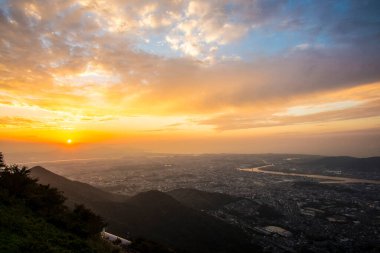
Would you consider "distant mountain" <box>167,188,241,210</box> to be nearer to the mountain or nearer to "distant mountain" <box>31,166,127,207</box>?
"distant mountain" <box>31,166,127,207</box>

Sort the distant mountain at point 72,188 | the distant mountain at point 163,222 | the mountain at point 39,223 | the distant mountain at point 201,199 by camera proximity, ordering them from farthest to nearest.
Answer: the distant mountain at point 201,199 → the distant mountain at point 72,188 → the distant mountain at point 163,222 → the mountain at point 39,223

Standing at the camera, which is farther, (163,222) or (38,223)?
(163,222)

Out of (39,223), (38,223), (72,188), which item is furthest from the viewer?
(72,188)

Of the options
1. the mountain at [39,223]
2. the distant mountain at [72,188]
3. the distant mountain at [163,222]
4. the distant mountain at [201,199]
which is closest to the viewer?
the mountain at [39,223]

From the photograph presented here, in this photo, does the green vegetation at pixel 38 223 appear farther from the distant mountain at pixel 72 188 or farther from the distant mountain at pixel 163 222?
the distant mountain at pixel 72 188

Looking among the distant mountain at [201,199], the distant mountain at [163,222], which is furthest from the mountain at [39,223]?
the distant mountain at [201,199]

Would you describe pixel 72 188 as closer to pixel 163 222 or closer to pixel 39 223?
pixel 163 222

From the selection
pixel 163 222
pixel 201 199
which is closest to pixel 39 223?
pixel 163 222
